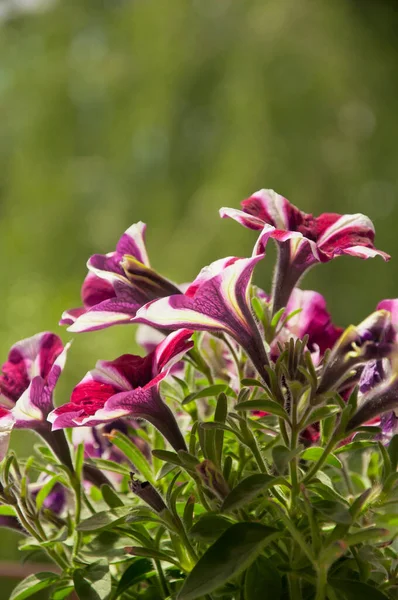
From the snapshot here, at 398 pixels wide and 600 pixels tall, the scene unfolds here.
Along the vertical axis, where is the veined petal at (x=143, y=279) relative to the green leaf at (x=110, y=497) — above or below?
above

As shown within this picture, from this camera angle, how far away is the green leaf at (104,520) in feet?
1.09

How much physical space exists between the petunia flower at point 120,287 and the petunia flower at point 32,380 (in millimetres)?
19

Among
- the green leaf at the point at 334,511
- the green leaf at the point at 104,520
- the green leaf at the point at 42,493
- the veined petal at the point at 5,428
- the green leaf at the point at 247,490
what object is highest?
the veined petal at the point at 5,428

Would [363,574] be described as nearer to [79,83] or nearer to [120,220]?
[120,220]

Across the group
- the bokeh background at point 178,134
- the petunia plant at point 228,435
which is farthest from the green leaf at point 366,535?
the bokeh background at point 178,134

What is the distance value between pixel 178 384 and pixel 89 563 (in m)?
0.10

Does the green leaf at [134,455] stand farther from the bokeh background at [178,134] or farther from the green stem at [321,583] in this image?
the bokeh background at [178,134]

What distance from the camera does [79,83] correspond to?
7.82 ft

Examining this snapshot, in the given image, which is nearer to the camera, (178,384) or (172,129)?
(178,384)

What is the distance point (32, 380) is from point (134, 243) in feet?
0.32

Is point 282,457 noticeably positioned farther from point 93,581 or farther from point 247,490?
point 93,581

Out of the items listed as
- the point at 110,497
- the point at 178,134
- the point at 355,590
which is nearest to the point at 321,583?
the point at 355,590

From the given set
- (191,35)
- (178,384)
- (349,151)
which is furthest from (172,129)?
(178,384)

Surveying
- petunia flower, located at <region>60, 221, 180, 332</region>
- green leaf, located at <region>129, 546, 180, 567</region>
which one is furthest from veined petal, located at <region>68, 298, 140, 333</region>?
green leaf, located at <region>129, 546, 180, 567</region>
